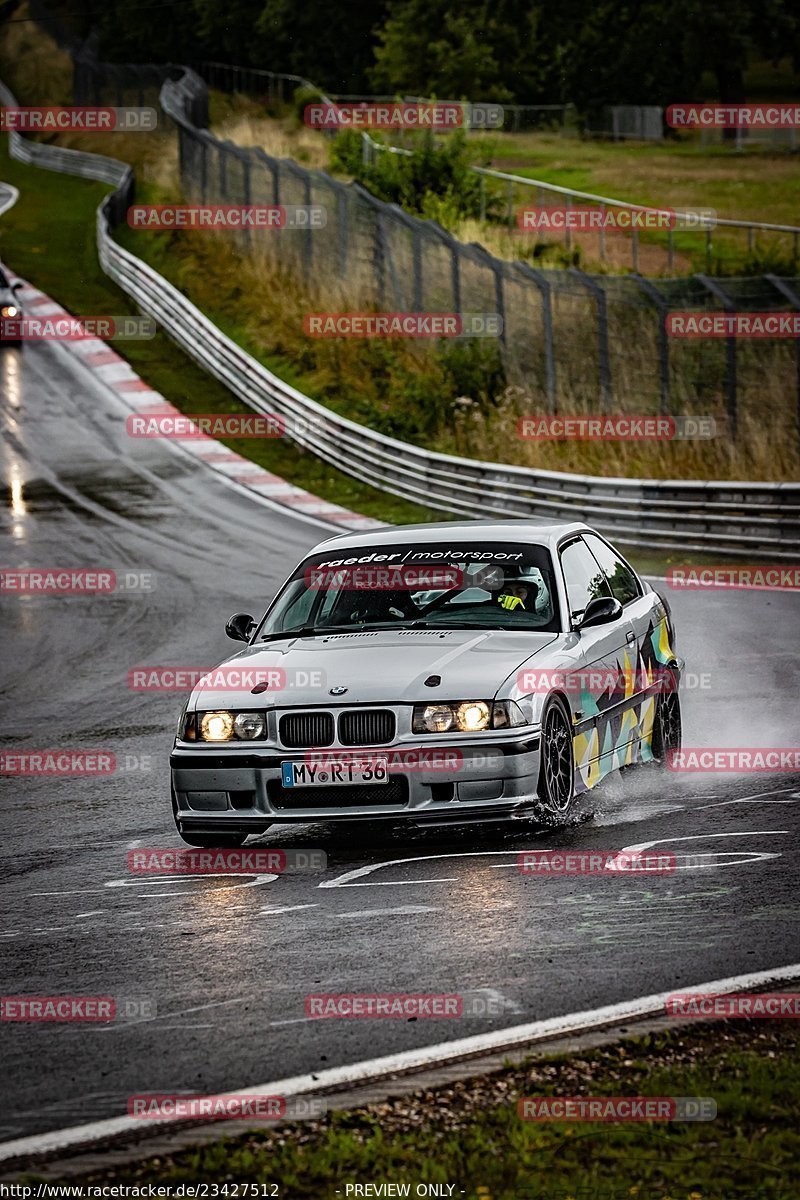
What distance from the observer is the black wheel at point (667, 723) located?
10.9 m

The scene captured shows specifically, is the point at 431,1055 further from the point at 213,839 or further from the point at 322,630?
the point at 322,630

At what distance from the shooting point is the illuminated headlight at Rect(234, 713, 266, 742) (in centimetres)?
884

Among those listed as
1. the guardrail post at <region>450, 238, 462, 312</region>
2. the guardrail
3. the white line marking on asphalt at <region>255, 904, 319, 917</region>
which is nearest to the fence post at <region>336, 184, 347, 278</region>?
the guardrail

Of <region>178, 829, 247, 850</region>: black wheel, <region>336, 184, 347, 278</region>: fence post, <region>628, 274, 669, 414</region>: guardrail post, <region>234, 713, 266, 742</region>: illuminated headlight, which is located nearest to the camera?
<region>234, 713, 266, 742</region>: illuminated headlight

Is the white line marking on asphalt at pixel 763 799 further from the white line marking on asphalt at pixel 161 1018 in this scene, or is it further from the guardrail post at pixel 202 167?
the guardrail post at pixel 202 167

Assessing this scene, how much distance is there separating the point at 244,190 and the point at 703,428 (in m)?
21.6

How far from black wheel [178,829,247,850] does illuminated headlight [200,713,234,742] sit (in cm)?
46

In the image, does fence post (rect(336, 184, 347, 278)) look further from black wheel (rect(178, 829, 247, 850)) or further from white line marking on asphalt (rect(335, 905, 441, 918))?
white line marking on asphalt (rect(335, 905, 441, 918))

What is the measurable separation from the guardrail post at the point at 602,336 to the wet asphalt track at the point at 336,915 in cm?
1140

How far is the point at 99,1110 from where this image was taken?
5.26 meters

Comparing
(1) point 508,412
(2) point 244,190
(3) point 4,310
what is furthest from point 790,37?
(1) point 508,412

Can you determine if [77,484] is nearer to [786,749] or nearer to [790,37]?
[786,749]

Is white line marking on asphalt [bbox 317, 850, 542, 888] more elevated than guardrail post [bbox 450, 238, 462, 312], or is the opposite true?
guardrail post [bbox 450, 238, 462, 312]

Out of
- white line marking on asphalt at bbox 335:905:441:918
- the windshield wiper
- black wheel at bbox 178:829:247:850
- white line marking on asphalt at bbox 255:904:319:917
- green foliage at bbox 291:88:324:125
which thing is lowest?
black wheel at bbox 178:829:247:850
